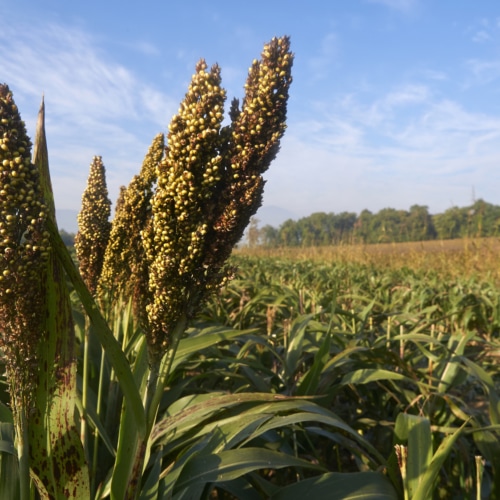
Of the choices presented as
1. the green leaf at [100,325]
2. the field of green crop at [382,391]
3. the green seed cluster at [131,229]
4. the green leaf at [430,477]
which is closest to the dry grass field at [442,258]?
the field of green crop at [382,391]

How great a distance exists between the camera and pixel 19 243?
2.93ft

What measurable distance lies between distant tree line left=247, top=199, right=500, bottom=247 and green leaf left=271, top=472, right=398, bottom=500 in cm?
863

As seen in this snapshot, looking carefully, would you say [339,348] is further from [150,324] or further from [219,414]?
[150,324]

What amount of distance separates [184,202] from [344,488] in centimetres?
106

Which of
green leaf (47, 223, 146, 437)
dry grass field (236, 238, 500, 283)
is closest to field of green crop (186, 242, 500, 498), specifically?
green leaf (47, 223, 146, 437)

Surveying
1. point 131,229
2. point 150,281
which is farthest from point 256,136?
point 131,229

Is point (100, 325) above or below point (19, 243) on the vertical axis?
below

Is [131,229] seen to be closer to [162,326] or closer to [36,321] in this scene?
[162,326]

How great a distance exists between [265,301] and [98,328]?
3.85 metres

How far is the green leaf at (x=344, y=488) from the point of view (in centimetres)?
139

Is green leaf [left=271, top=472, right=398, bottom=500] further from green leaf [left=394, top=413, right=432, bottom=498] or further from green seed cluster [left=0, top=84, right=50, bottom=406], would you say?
green seed cluster [left=0, top=84, right=50, bottom=406]

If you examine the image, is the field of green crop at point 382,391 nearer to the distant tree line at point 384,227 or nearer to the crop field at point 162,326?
the crop field at point 162,326

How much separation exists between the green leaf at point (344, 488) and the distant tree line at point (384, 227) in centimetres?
863

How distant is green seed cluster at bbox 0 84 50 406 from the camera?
850 millimetres
